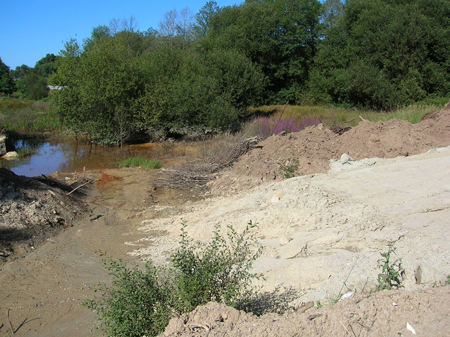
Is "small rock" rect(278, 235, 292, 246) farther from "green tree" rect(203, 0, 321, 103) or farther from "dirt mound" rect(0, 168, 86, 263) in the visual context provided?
"green tree" rect(203, 0, 321, 103)

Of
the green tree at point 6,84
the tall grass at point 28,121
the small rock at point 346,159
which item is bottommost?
the small rock at point 346,159

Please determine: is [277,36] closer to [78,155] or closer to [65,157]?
[78,155]

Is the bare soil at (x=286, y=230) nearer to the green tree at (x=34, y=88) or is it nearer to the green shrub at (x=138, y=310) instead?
the green shrub at (x=138, y=310)

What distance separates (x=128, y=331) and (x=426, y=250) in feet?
11.8

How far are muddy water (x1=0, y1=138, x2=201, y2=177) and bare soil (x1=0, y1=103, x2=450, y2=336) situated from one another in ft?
13.1

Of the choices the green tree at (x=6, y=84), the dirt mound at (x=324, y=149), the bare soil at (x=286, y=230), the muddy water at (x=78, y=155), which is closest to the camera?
the bare soil at (x=286, y=230)

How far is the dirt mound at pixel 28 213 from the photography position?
7.14m

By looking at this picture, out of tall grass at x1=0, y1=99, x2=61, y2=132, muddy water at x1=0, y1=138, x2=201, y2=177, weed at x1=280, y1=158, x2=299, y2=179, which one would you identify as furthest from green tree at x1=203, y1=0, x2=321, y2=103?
weed at x1=280, y1=158, x2=299, y2=179

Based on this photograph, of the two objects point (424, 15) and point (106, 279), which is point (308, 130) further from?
point (424, 15)

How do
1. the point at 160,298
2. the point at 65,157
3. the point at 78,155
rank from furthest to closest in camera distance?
the point at 78,155 < the point at 65,157 < the point at 160,298

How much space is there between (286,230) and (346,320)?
3565 millimetres

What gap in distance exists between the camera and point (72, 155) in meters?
18.4

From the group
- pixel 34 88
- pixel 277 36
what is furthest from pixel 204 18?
pixel 34 88

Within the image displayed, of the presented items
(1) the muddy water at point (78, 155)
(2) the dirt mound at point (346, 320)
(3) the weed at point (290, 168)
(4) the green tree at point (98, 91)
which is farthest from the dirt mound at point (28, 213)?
(4) the green tree at point (98, 91)
